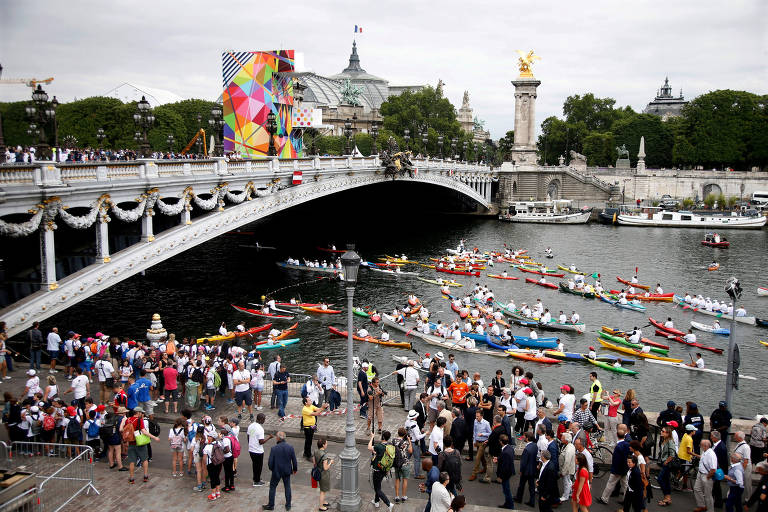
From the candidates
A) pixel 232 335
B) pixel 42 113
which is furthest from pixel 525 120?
pixel 42 113

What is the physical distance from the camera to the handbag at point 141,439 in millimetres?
14094

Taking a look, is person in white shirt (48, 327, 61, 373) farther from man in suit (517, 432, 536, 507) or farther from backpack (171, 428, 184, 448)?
man in suit (517, 432, 536, 507)

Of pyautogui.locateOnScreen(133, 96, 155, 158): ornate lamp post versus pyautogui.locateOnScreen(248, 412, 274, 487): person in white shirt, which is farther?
pyautogui.locateOnScreen(133, 96, 155, 158): ornate lamp post

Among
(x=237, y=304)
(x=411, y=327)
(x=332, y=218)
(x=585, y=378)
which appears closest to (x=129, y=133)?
(x=332, y=218)

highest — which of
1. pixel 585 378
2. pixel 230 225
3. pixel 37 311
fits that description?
pixel 230 225

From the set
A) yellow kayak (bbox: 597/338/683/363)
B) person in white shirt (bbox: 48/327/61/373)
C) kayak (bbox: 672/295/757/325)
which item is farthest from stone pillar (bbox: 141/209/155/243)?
kayak (bbox: 672/295/757/325)

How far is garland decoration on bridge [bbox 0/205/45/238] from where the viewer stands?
2078 centimetres

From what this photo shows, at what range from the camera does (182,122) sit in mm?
96812

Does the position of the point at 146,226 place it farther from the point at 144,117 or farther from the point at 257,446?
the point at 257,446

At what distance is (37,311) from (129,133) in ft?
243

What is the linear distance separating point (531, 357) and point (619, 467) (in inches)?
725

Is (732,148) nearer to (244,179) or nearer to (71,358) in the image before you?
(244,179)

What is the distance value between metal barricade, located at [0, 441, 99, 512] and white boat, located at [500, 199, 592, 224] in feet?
283

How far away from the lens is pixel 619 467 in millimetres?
13438
